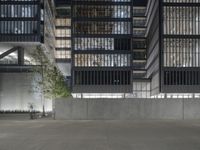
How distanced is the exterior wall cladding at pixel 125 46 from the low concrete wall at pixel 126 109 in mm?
61741

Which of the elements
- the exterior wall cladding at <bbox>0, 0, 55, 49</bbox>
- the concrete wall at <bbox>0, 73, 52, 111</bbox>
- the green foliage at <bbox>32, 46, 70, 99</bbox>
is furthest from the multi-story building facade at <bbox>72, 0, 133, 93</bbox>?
the green foliage at <bbox>32, 46, 70, 99</bbox>

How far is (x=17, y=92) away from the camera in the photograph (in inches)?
3674

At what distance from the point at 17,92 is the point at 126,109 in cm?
4395

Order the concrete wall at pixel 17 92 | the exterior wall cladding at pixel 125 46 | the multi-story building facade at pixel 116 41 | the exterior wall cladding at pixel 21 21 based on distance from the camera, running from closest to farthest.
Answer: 1. the concrete wall at pixel 17 92
2. the exterior wall cladding at pixel 21 21
3. the multi-story building facade at pixel 116 41
4. the exterior wall cladding at pixel 125 46

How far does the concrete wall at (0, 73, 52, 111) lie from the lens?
9244 cm

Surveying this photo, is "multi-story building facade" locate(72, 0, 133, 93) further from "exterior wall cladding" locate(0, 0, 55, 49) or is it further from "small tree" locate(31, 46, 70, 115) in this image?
"small tree" locate(31, 46, 70, 115)

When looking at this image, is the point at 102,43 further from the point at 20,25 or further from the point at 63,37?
the point at 63,37

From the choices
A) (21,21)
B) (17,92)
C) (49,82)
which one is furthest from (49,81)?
(21,21)

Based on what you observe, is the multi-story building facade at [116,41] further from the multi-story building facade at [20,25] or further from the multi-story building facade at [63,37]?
the multi-story building facade at [63,37]

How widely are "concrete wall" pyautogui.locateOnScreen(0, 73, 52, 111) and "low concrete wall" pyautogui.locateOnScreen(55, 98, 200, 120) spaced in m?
38.1

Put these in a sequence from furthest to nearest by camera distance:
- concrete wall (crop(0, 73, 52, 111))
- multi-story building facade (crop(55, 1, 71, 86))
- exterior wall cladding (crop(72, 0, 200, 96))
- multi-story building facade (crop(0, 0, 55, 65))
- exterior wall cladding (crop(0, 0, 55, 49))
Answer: multi-story building facade (crop(55, 1, 71, 86)) < exterior wall cladding (crop(72, 0, 200, 96)) < exterior wall cladding (crop(0, 0, 55, 49)) < multi-story building facade (crop(0, 0, 55, 65)) < concrete wall (crop(0, 73, 52, 111))

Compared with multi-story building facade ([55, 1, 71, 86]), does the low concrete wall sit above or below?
below

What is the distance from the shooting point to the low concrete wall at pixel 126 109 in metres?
54.5

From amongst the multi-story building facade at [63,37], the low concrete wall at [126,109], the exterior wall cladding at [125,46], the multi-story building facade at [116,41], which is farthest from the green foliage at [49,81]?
the multi-story building facade at [63,37]
